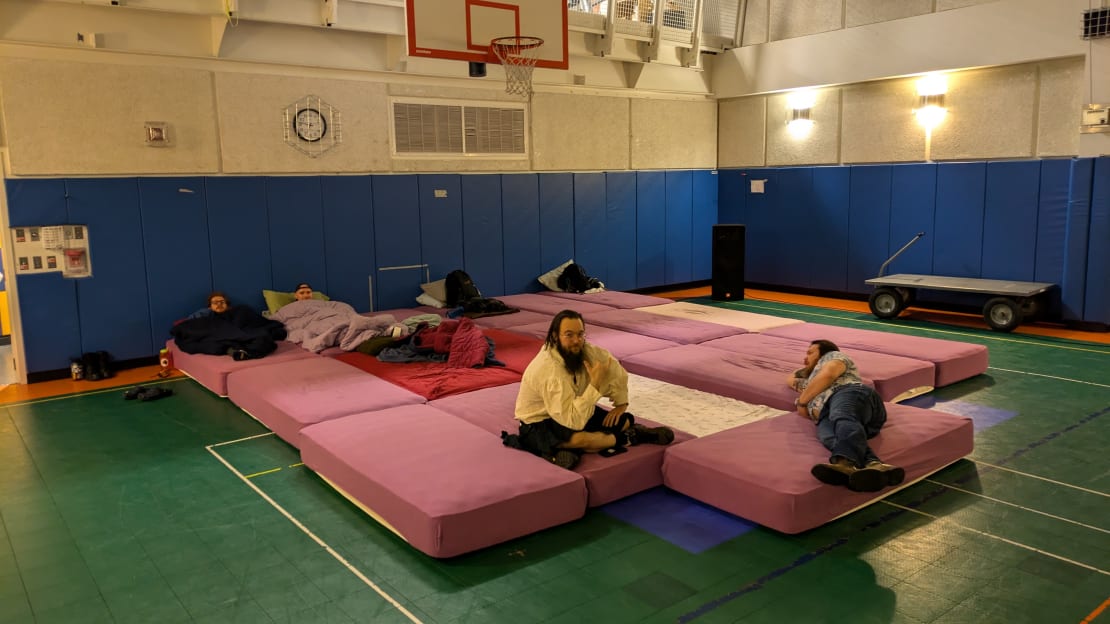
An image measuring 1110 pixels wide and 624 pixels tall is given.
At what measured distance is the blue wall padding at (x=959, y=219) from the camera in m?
11.3

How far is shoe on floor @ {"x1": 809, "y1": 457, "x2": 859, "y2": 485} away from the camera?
4562 millimetres

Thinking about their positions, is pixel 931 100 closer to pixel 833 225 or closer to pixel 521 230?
pixel 833 225

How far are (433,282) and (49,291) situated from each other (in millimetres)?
4667

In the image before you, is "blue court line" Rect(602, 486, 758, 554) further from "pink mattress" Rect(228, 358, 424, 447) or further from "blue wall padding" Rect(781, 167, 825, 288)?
"blue wall padding" Rect(781, 167, 825, 288)

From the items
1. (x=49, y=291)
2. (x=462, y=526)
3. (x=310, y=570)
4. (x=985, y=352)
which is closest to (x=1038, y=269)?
(x=985, y=352)

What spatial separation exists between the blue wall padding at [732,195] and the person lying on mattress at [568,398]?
33.6 ft

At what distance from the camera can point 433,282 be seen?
1126 centimetres

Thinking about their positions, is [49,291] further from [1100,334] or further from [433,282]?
[1100,334]

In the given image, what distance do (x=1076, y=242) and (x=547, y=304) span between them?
7079mm

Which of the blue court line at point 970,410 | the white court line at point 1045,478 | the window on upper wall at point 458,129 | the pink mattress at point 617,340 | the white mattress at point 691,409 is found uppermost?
the window on upper wall at point 458,129

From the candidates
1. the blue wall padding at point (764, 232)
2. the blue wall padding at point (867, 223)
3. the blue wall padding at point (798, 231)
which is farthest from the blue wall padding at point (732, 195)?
the blue wall padding at point (867, 223)

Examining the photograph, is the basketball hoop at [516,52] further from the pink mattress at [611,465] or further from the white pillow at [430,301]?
the pink mattress at [611,465]

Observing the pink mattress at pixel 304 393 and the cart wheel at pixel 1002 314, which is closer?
the pink mattress at pixel 304 393

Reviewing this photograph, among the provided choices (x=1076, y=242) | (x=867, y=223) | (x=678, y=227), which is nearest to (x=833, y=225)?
(x=867, y=223)
